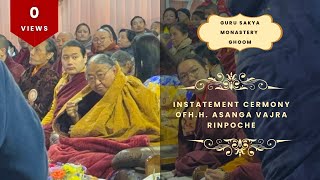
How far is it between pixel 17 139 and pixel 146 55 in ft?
1.74

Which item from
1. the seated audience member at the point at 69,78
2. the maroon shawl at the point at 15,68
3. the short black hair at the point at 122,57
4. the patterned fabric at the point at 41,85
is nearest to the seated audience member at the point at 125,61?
the short black hair at the point at 122,57

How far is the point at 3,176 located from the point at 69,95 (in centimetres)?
44

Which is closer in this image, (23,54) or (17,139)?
(17,139)

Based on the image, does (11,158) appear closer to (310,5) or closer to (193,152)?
(193,152)

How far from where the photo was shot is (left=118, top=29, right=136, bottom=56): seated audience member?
166 centimetres

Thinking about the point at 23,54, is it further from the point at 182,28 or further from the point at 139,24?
the point at 182,28

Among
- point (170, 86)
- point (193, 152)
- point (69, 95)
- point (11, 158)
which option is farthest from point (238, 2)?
point (11, 158)

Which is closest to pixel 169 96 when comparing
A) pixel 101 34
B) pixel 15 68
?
pixel 101 34

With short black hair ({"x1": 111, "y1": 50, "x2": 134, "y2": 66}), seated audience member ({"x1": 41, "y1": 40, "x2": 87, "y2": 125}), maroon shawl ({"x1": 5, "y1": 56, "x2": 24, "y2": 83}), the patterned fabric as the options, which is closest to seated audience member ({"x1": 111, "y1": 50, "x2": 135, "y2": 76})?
short black hair ({"x1": 111, "y1": 50, "x2": 134, "y2": 66})

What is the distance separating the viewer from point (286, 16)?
158 centimetres

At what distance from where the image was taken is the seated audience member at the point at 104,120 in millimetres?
1652

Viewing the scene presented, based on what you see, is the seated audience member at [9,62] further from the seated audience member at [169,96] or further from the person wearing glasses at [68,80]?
the seated audience member at [169,96]

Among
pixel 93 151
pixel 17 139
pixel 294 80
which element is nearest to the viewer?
pixel 17 139

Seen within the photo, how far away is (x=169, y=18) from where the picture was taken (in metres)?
1.63
